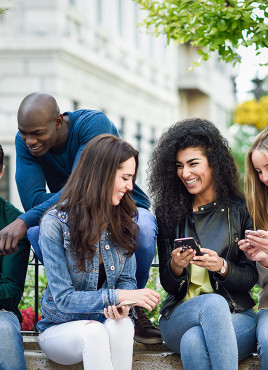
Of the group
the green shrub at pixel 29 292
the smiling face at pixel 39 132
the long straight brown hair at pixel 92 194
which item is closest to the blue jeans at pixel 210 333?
the long straight brown hair at pixel 92 194

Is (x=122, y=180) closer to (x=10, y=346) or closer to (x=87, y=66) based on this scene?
(x=10, y=346)

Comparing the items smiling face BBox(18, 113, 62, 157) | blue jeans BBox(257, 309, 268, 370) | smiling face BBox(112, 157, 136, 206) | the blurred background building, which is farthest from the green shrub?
the blurred background building

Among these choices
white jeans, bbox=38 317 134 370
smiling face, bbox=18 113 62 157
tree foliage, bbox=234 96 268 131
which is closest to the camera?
white jeans, bbox=38 317 134 370

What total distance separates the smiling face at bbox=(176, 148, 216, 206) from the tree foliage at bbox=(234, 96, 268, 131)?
1234 centimetres

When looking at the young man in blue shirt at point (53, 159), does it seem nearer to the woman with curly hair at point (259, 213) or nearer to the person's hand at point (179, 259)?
the person's hand at point (179, 259)

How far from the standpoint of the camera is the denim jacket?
12.8ft

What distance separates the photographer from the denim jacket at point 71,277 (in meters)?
3.92

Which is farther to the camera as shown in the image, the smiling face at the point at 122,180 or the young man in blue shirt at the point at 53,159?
the young man in blue shirt at the point at 53,159

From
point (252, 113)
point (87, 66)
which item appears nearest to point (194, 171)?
point (252, 113)

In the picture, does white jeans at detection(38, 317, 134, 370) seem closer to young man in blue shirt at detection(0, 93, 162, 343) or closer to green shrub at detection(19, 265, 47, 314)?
young man in blue shirt at detection(0, 93, 162, 343)

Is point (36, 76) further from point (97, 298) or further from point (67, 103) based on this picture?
point (97, 298)

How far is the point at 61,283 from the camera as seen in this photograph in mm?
3943

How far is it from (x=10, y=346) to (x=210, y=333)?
110cm

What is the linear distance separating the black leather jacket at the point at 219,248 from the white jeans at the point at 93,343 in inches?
20.7
